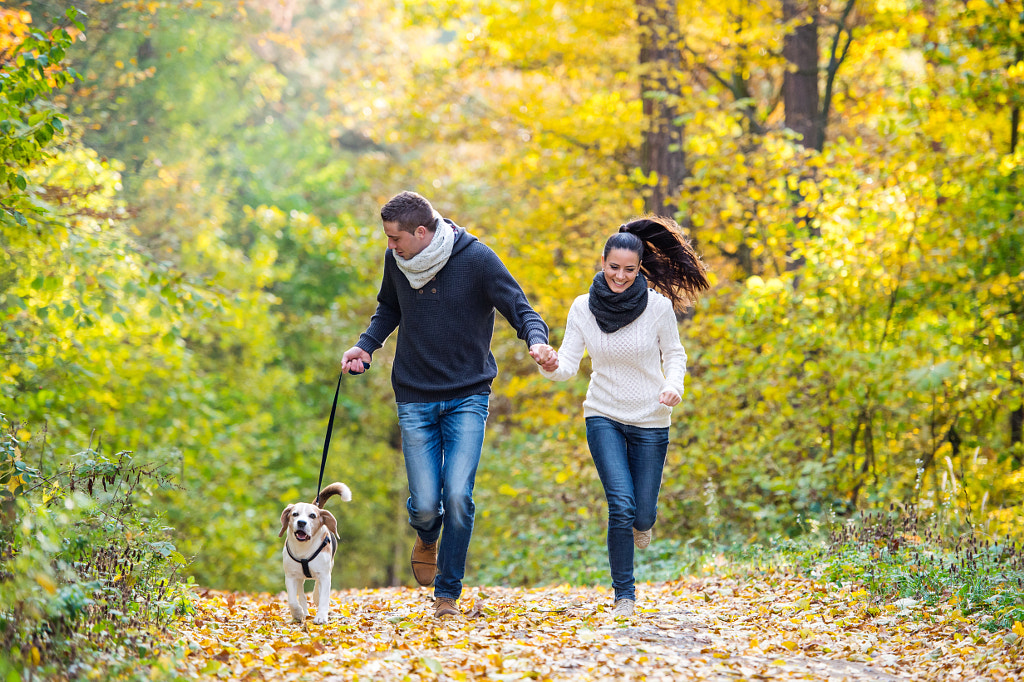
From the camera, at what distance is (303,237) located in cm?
1828

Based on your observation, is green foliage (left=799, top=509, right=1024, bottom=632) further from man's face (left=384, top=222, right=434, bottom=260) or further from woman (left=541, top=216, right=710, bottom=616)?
man's face (left=384, top=222, right=434, bottom=260)

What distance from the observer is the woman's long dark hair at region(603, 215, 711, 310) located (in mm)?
6074

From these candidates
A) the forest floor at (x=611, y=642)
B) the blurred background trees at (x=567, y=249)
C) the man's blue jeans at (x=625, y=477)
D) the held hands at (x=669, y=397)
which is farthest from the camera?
the blurred background trees at (x=567, y=249)

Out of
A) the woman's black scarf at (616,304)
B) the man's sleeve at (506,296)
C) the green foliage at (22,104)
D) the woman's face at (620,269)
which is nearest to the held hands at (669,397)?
the woman's black scarf at (616,304)

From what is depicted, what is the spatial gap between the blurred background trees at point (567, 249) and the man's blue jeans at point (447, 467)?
1304mm

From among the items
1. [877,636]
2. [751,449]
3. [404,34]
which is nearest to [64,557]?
[877,636]

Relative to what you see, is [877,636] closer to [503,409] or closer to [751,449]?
[751,449]

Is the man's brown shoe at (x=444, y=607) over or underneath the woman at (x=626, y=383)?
underneath

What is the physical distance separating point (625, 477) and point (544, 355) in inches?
37.3

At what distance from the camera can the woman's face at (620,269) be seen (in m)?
5.51

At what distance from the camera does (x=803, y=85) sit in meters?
13.1

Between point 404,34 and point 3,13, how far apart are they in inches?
660

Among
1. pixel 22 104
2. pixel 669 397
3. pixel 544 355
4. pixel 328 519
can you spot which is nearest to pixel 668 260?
pixel 669 397

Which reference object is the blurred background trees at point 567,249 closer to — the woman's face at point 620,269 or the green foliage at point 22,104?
the green foliage at point 22,104
